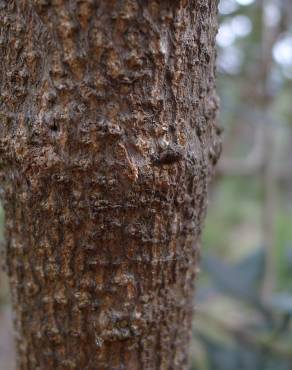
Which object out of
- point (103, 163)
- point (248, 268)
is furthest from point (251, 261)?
point (103, 163)

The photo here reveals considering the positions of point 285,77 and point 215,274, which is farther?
point 285,77

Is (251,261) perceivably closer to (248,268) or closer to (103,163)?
(248,268)

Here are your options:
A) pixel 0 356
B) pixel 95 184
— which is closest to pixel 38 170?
pixel 95 184

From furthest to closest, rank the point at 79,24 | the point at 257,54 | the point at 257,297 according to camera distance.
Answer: the point at 257,54
the point at 257,297
the point at 79,24

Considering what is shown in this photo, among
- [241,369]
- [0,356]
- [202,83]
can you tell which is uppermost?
[202,83]

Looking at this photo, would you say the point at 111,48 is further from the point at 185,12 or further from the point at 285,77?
the point at 285,77

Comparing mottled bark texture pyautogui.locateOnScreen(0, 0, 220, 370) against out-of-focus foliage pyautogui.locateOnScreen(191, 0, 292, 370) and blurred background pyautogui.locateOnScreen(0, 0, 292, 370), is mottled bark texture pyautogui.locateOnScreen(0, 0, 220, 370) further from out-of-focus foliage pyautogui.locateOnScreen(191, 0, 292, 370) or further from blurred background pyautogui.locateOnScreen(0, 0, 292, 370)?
out-of-focus foliage pyautogui.locateOnScreen(191, 0, 292, 370)

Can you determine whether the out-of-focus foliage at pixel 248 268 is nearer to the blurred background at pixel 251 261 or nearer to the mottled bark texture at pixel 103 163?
the blurred background at pixel 251 261

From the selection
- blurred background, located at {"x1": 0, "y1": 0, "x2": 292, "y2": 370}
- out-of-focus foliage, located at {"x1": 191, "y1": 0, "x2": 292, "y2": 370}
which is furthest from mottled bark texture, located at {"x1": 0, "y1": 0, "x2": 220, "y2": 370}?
out-of-focus foliage, located at {"x1": 191, "y1": 0, "x2": 292, "y2": 370}

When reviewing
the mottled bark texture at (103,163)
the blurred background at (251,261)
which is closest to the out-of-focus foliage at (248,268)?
the blurred background at (251,261)
